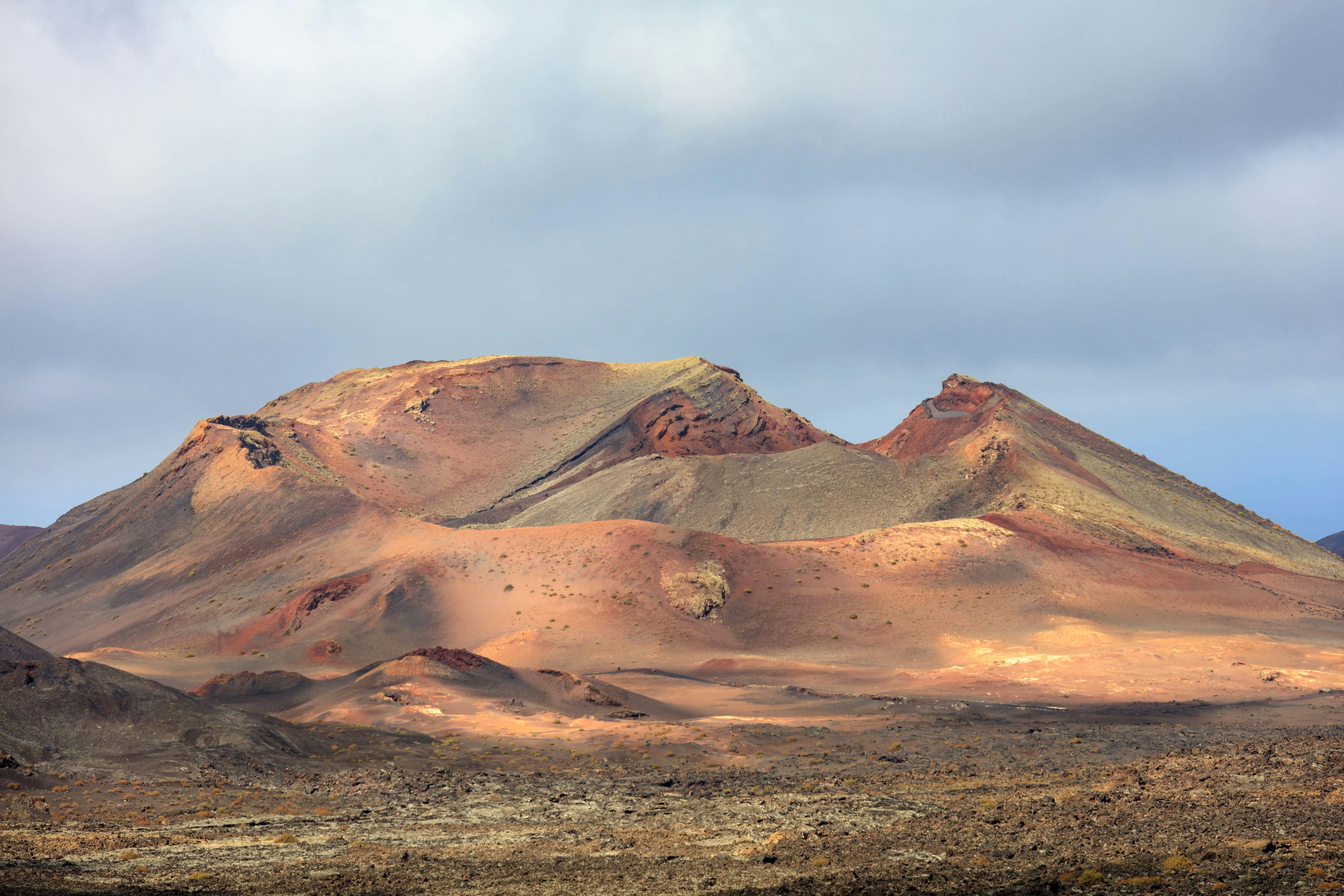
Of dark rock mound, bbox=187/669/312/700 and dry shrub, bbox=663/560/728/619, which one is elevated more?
dry shrub, bbox=663/560/728/619

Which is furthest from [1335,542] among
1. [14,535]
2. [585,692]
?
[14,535]

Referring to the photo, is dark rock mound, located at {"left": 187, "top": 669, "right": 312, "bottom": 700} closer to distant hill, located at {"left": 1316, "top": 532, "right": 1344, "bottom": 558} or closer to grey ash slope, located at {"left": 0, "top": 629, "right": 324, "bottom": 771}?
grey ash slope, located at {"left": 0, "top": 629, "right": 324, "bottom": 771}

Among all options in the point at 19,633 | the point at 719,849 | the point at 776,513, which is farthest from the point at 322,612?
the point at 719,849

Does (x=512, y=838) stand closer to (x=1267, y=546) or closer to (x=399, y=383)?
(x=1267, y=546)

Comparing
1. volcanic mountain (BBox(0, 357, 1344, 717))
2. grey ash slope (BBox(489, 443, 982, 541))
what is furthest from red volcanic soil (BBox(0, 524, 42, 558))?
grey ash slope (BBox(489, 443, 982, 541))

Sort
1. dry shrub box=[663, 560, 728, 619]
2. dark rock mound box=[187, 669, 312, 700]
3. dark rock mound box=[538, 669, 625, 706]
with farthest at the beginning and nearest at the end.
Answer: dry shrub box=[663, 560, 728, 619], dark rock mound box=[187, 669, 312, 700], dark rock mound box=[538, 669, 625, 706]

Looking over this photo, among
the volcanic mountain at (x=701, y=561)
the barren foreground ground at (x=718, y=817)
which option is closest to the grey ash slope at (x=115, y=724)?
the barren foreground ground at (x=718, y=817)

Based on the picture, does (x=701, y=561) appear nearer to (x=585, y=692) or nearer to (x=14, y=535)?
(x=585, y=692)
